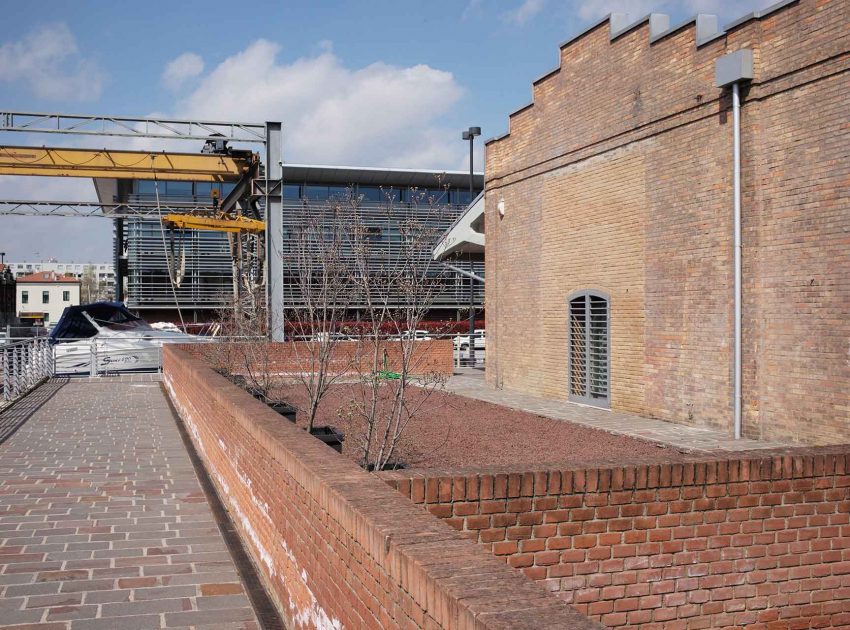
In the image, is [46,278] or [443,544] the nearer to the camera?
[443,544]

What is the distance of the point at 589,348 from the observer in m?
16.7

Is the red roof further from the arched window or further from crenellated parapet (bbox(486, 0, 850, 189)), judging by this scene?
the arched window

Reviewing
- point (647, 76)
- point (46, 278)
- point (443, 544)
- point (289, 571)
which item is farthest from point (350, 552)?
point (46, 278)

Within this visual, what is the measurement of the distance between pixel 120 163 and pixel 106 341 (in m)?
6.12

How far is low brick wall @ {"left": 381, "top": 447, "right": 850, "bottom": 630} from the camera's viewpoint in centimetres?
510

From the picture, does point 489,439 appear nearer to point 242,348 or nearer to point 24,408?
point 242,348

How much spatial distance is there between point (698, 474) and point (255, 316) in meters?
13.7

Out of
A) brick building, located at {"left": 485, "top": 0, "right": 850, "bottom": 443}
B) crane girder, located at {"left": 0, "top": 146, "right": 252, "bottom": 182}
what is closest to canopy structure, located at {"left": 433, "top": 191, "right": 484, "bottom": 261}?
brick building, located at {"left": 485, "top": 0, "right": 850, "bottom": 443}

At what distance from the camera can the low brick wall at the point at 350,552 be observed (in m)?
2.69

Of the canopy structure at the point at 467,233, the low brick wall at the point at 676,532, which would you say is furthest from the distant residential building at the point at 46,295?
the low brick wall at the point at 676,532

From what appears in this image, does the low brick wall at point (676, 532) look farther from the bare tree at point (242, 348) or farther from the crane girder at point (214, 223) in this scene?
the crane girder at point (214, 223)

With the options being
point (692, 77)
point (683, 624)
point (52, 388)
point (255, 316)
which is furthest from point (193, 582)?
point (52, 388)

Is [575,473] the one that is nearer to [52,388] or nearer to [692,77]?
[692,77]

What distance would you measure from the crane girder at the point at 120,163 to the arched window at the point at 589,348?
1579 cm
